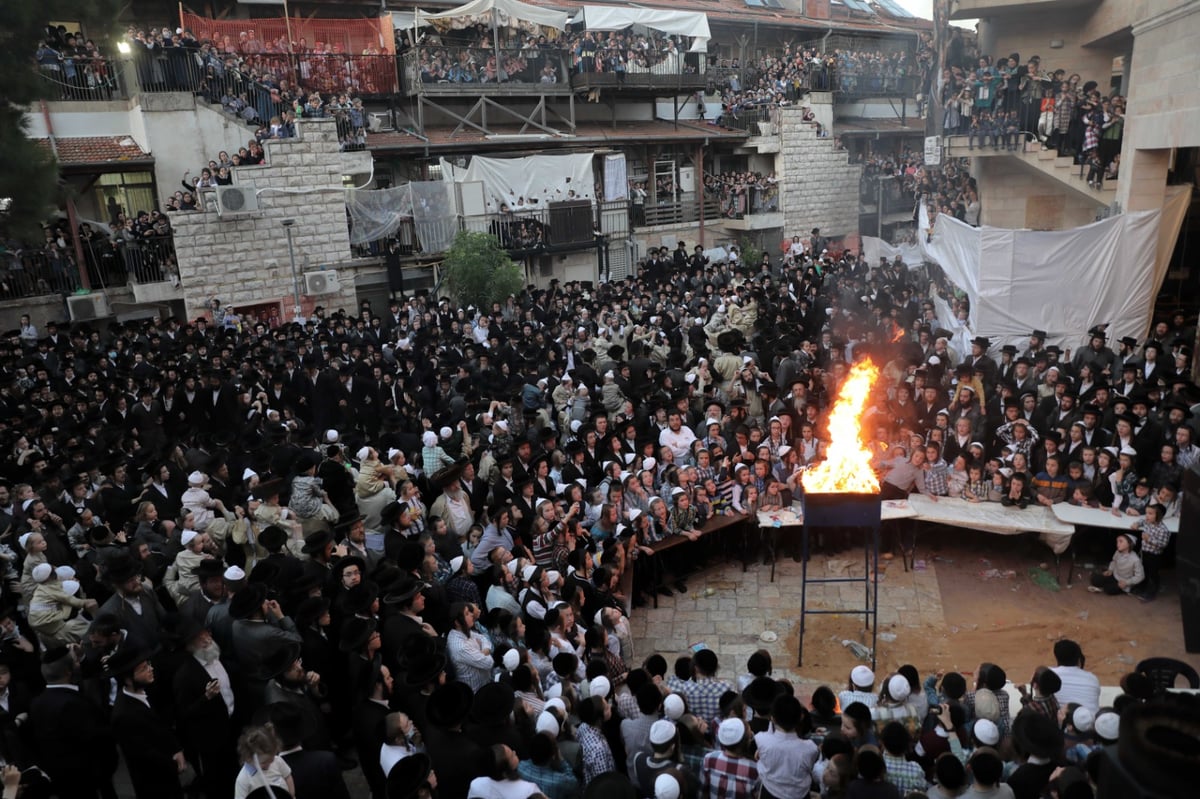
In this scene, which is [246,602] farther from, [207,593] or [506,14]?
[506,14]

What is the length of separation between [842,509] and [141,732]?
20.0ft

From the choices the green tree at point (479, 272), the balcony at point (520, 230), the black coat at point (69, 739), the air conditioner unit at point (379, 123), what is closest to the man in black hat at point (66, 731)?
the black coat at point (69, 739)

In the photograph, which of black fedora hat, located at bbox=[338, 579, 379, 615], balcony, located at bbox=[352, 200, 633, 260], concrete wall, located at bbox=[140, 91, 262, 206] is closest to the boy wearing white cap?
black fedora hat, located at bbox=[338, 579, 379, 615]

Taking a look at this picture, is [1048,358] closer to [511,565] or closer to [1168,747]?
[511,565]

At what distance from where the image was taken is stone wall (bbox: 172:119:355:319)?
61.9 feet

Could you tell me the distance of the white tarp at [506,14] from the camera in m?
22.5

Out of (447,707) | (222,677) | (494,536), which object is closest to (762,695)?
(447,707)

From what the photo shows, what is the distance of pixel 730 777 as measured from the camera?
16.9ft

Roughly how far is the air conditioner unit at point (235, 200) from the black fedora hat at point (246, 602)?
14535 millimetres

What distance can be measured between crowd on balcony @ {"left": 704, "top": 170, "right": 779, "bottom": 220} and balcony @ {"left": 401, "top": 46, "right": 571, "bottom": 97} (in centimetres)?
710

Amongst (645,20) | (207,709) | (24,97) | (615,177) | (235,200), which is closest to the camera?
(207,709)

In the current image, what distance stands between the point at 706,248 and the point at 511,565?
77.7 feet

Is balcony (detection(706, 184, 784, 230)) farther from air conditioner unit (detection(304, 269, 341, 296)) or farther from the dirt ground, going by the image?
the dirt ground

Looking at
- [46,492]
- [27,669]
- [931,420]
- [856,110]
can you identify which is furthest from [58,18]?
[856,110]
